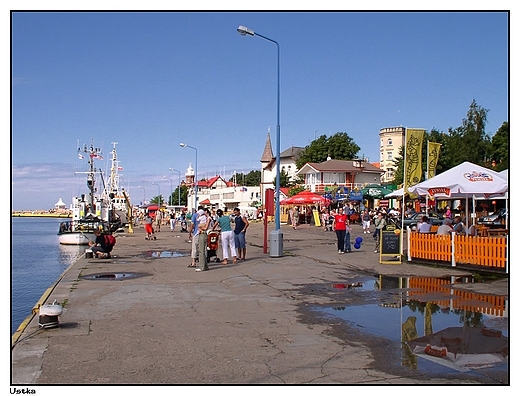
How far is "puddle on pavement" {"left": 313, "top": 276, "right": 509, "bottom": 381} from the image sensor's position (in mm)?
6980

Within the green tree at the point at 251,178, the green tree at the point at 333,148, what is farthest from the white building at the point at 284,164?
the green tree at the point at 251,178

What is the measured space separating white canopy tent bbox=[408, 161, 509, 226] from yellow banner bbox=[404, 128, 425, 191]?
3.18ft

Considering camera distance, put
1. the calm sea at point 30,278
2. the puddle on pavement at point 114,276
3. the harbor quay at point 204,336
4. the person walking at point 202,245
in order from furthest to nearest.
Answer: the person walking at point 202,245 < the puddle on pavement at point 114,276 < the calm sea at point 30,278 < the harbor quay at point 204,336

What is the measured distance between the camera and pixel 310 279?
15.2 m

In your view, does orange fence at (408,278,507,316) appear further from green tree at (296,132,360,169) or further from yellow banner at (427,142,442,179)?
green tree at (296,132,360,169)

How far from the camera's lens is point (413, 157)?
19359 millimetres

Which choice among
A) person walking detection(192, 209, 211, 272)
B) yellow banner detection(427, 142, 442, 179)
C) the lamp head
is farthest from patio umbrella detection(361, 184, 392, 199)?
person walking detection(192, 209, 211, 272)

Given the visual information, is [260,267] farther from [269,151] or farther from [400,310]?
[269,151]

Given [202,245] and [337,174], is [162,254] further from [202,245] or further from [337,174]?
[337,174]

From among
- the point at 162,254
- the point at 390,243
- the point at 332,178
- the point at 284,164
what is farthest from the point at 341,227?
Result: the point at 284,164

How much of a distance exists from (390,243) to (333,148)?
243 ft

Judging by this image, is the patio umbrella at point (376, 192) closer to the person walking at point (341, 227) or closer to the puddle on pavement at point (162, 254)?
the puddle on pavement at point (162, 254)

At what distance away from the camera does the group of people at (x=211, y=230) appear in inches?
677

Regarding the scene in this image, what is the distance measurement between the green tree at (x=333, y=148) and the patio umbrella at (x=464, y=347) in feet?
270
